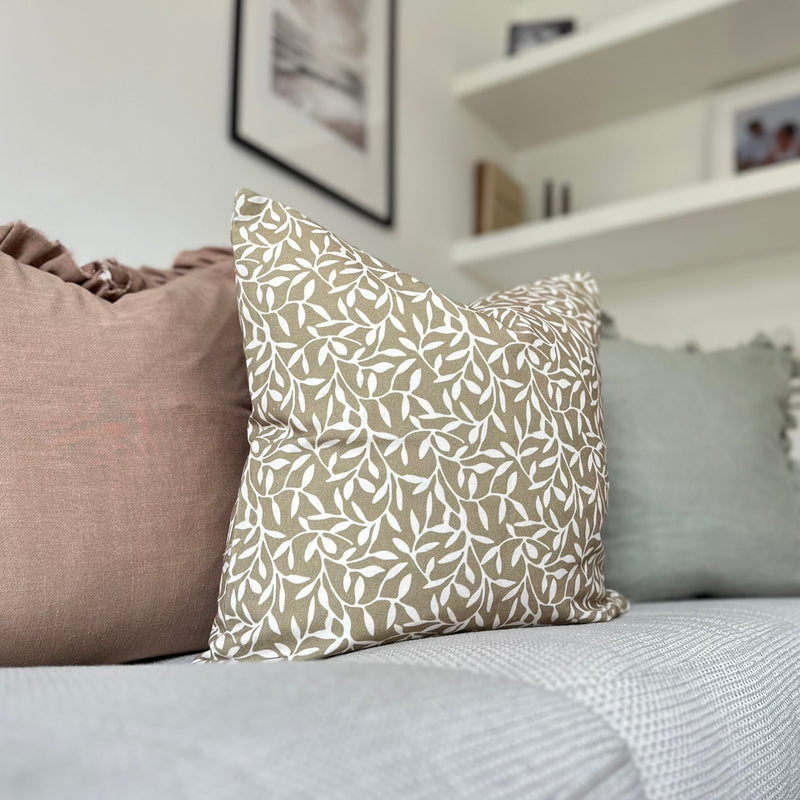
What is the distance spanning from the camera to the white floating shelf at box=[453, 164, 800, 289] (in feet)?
6.95

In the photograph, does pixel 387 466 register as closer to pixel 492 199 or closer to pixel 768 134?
pixel 492 199

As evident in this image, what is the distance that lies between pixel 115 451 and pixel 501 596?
15.0 inches

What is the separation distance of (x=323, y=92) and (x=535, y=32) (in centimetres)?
90

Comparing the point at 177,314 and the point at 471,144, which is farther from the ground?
the point at 471,144

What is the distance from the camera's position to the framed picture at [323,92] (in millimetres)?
1869

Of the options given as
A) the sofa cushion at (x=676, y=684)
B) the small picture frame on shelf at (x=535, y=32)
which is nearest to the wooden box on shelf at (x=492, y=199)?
the small picture frame on shelf at (x=535, y=32)

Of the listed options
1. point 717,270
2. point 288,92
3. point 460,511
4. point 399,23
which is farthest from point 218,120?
point 717,270

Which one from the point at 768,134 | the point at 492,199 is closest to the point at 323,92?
the point at 492,199

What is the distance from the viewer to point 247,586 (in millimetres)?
755

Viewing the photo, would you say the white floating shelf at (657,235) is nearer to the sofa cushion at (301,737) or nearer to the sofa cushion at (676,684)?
the sofa cushion at (676,684)

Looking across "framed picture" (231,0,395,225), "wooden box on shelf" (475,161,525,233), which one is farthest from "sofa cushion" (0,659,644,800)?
"wooden box on shelf" (475,161,525,233)

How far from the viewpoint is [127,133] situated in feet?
5.26

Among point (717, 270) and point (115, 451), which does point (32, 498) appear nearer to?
point (115, 451)

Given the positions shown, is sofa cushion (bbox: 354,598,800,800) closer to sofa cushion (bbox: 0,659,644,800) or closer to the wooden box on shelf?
sofa cushion (bbox: 0,659,644,800)
